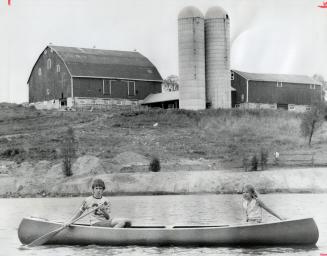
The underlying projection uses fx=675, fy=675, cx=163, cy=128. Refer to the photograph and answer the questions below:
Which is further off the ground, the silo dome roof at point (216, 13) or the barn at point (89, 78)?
the silo dome roof at point (216, 13)

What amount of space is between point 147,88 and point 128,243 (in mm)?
50538

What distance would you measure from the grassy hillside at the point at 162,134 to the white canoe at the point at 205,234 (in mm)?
23017

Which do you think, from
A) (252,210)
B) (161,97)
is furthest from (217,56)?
(252,210)

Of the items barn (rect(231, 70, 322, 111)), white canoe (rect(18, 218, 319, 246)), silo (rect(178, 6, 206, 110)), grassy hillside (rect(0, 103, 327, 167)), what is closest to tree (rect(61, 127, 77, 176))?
grassy hillside (rect(0, 103, 327, 167))

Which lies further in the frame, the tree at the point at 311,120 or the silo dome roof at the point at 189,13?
the silo dome roof at the point at 189,13

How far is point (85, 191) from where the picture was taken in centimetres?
3669

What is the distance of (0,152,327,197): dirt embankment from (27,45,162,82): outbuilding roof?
2316 centimetres

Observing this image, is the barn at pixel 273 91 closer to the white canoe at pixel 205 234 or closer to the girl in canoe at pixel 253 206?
the girl in canoe at pixel 253 206

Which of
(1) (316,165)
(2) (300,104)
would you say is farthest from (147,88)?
(1) (316,165)

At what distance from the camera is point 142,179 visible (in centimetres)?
3675

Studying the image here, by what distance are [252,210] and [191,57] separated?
4112 cm

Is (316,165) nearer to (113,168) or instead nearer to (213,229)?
(113,168)

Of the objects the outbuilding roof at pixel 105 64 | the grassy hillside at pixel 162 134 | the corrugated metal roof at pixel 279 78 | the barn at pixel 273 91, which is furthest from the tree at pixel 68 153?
the corrugated metal roof at pixel 279 78

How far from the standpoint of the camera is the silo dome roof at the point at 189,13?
58.3 metres
